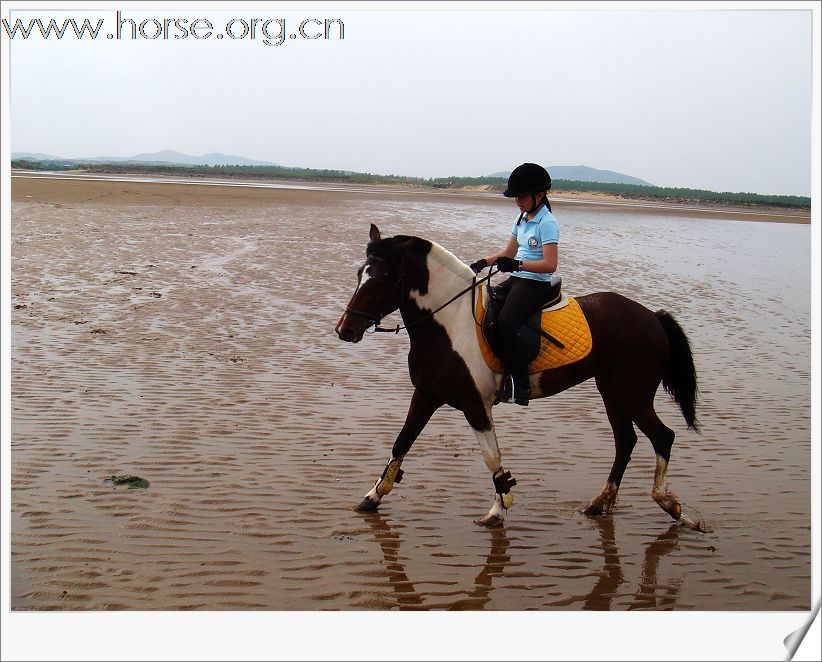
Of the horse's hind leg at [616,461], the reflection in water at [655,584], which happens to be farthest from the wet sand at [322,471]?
the horse's hind leg at [616,461]

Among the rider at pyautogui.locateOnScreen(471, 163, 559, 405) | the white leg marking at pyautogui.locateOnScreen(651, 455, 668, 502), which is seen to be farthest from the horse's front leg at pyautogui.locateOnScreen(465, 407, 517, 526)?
the white leg marking at pyautogui.locateOnScreen(651, 455, 668, 502)

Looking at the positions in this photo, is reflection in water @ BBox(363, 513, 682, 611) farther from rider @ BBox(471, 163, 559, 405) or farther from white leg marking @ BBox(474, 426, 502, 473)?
rider @ BBox(471, 163, 559, 405)

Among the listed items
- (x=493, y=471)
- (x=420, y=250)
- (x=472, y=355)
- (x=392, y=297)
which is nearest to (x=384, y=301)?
(x=392, y=297)

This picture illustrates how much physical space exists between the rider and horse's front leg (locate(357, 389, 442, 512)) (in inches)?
23.7

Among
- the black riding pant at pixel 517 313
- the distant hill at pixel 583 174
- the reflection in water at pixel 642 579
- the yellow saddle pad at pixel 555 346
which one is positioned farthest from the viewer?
the distant hill at pixel 583 174

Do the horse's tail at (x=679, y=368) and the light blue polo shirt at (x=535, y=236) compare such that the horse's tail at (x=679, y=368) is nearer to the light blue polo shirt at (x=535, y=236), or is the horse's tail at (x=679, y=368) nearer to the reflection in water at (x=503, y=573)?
the reflection in water at (x=503, y=573)

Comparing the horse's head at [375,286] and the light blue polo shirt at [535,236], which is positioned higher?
the light blue polo shirt at [535,236]

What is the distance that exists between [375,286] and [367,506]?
1.64 metres

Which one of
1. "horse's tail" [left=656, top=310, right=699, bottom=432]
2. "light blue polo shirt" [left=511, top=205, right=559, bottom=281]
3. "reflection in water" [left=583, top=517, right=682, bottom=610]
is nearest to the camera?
"reflection in water" [left=583, top=517, right=682, bottom=610]

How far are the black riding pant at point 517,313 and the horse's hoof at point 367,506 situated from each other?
1.40 meters

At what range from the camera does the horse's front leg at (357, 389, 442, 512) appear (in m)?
6.02

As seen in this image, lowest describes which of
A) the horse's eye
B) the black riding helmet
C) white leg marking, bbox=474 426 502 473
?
white leg marking, bbox=474 426 502 473

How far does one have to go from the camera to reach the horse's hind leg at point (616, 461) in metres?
6.18

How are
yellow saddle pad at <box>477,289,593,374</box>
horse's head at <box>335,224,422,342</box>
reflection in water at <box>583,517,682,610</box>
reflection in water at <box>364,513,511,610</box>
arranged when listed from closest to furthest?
reflection in water at <box>364,513,511,610</box>
reflection in water at <box>583,517,682,610</box>
horse's head at <box>335,224,422,342</box>
yellow saddle pad at <box>477,289,593,374</box>
